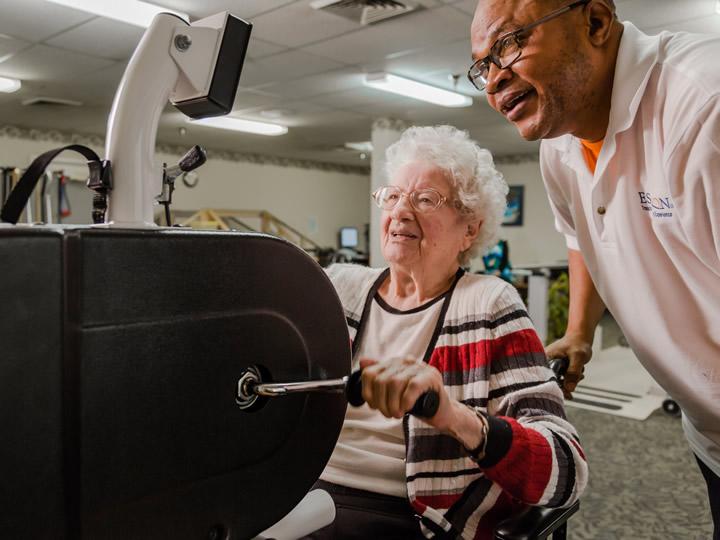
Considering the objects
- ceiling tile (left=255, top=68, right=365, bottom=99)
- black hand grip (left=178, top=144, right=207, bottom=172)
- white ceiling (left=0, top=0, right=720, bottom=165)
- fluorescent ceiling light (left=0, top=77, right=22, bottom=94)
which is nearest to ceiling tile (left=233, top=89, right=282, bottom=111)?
white ceiling (left=0, top=0, right=720, bottom=165)

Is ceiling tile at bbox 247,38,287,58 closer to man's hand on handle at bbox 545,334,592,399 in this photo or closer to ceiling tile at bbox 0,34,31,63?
ceiling tile at bbox 0,34,31,63

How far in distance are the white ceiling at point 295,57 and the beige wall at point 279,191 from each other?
0.48 metres

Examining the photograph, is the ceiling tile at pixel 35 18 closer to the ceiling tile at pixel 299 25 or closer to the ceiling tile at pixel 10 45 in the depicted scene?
the ceiling tile at pixel 10 45

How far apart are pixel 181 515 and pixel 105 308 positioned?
23 centimetres

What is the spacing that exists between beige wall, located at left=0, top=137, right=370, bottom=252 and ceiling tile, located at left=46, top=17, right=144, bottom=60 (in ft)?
11.8

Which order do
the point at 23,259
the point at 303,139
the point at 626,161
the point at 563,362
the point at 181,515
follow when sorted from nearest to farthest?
the point at 23,259 < the point at 181,515 < the point at 626,161 < the point at 563,362 < the point at 303,139

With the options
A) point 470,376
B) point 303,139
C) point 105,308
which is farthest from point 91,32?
point 303,139

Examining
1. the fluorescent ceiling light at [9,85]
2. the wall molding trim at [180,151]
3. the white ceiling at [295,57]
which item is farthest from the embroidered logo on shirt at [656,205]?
the wall molding trim at [180,151]

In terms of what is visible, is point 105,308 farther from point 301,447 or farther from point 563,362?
point 563,362

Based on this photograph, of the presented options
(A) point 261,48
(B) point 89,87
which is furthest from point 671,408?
(B) point 89,87

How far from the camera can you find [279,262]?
678 mm

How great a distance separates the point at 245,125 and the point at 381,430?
21.3 feet

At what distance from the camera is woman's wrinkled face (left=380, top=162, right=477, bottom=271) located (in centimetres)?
139

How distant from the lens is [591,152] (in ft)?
4.11
